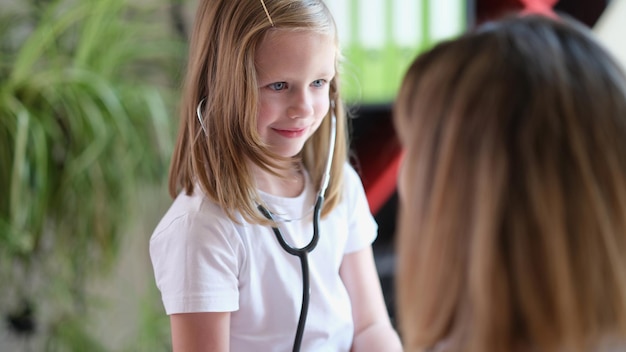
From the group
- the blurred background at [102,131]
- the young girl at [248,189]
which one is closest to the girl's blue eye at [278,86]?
the young girl at [248,189]

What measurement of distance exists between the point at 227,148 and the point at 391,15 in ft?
2.53

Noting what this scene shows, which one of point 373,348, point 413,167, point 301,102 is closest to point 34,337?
point 373,348

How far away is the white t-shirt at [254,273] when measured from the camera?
1.03 m

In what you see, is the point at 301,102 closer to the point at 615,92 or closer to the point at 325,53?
the point at 325,53

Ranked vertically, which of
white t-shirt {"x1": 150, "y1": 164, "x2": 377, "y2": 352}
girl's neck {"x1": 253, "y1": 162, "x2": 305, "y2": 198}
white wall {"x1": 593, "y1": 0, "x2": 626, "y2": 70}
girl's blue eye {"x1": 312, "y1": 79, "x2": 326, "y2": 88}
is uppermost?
white wall {"x1": 593, "y1": 0, "x2": 626, "y2": 70}

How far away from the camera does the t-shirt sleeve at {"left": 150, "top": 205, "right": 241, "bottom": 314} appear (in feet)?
3.34

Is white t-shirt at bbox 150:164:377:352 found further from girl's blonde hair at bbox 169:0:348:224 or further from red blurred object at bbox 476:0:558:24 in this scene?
red blurred object at bbox 476:0:558:24

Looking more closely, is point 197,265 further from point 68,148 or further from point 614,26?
point 614,26

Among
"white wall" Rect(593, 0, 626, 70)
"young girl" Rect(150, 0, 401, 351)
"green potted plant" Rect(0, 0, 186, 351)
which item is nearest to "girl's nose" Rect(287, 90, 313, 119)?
"young girl" Rect(150, 0, 401, 351)

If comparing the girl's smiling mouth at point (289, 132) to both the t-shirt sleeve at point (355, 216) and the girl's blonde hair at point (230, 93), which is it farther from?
the t-shirt sleeve at point (355, 216)

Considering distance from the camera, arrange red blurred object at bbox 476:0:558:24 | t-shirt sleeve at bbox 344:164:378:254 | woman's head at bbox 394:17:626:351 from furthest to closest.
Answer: red blurred object at bbox 476:0:558:24 < t-shirt sleeve at bbox 344:164:378:254 < woman's head at bbox 394:17:626:351

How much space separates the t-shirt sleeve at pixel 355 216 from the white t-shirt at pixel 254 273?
3cm

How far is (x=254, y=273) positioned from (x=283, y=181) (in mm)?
150

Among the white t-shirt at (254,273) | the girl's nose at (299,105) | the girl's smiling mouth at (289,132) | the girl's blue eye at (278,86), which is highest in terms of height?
the girl's blue eye at (278,86)
